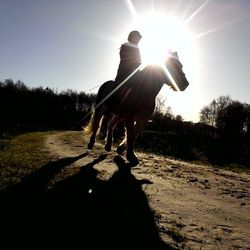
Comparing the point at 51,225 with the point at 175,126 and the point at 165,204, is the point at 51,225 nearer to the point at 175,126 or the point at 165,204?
the point at 165,204

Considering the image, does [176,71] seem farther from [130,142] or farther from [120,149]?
[120,149]

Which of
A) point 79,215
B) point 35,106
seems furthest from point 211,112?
point 79,215

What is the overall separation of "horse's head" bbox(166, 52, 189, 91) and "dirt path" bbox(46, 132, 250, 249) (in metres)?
2.13

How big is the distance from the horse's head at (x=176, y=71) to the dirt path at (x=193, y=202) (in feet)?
7.00

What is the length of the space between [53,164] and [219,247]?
481 cm

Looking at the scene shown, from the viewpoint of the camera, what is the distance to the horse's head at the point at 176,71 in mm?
8328

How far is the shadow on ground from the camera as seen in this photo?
3309 mm

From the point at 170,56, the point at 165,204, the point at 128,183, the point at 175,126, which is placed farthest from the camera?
the point at 175,126

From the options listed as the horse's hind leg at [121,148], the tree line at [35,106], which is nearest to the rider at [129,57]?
the horse's hind leg at [121,148]

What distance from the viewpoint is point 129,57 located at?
31.1ft

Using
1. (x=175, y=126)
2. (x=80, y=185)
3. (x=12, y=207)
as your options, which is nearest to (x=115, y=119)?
(x=80, y=185)

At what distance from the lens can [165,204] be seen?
5.19 meters

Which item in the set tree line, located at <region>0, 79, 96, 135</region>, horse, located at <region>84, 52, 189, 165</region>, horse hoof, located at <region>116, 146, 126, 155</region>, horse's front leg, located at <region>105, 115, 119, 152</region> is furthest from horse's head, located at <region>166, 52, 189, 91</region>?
tree line, located at <region>0, 79, 96, 135</region>

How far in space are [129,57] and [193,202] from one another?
508 cm
